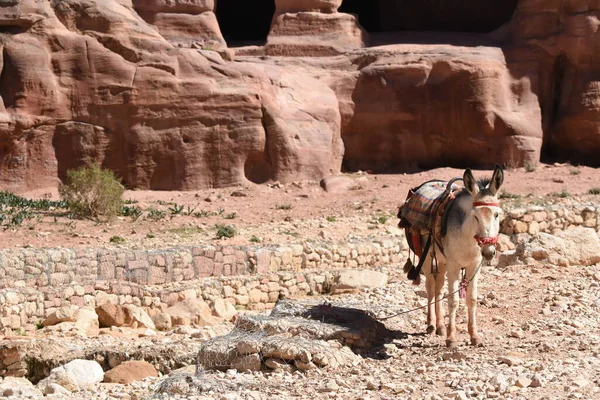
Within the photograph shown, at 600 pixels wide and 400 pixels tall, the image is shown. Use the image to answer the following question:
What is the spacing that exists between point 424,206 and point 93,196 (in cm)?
1133

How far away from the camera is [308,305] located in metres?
11.8

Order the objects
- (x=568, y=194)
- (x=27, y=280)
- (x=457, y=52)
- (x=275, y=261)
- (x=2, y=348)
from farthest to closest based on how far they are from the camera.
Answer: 1. (x=457, y=52)
2. (x=568, y=194)
3. (x=275, y=261)
4. (x=27, y=280)
5. (x=2, y=348)

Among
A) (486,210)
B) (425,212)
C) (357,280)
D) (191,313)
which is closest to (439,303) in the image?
(425,212)

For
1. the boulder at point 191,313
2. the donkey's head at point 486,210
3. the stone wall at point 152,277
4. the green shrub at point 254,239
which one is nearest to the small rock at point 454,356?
the donkey's head at point 486,210

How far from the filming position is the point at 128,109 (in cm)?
2542

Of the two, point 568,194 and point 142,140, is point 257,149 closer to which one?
point 142,140

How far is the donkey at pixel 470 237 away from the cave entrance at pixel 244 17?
25.4 m

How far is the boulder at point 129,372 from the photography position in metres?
11.3

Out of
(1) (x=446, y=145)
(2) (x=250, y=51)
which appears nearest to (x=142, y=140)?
(2) (x=250, y=51)

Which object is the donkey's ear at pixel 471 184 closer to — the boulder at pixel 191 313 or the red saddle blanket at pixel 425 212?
the red saddle blanket at pixel 425 212

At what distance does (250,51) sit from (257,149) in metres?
5.15

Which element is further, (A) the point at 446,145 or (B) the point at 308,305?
(A) the point at 446,145

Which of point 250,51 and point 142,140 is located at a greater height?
point 250,51

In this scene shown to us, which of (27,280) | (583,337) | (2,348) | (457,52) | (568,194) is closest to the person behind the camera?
(583,337)
